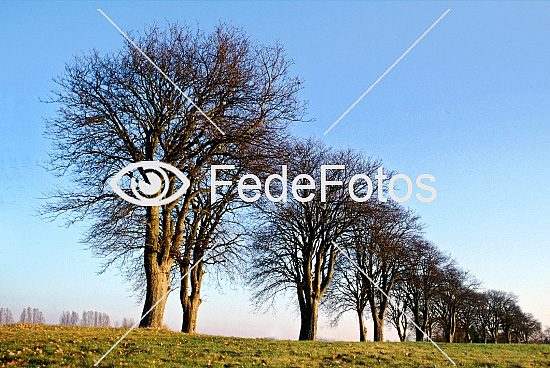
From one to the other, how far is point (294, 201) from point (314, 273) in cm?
512

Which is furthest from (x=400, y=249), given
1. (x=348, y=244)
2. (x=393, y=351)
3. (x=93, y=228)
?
(x=93, y=228)

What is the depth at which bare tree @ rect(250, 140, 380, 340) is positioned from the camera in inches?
1252

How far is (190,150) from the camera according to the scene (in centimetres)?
2267

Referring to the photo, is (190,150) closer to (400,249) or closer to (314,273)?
(314,273)

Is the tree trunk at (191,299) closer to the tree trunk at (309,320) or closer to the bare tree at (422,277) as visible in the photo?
the tree trunk at (309,320)

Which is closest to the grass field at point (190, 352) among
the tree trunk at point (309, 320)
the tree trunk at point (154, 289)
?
the tree trunk at point (154, 289)

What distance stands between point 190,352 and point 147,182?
8135 millimetres

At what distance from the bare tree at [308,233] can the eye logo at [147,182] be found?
10177 millimetres

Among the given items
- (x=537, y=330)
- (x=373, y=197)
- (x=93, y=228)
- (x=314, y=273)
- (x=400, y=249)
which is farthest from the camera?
(x=537, y=330)

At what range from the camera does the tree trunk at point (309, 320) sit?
31312 millimetres

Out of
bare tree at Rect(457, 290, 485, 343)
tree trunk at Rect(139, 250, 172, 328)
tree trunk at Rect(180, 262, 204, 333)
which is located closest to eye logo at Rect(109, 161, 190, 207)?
tree trunk at Rect(139, 250, 172, 328)

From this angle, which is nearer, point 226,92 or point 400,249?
point 226,92

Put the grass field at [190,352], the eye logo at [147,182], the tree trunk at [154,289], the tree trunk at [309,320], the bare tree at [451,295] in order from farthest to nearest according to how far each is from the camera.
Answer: the bare tree at [451,295] < the tree trunk at [309,320] < the eye logo at [147,182] < the tree trunk at [154,289] < the grass field at [190,352]

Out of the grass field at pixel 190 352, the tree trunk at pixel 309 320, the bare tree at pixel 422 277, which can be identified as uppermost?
the bare tree at pixel 422 277
